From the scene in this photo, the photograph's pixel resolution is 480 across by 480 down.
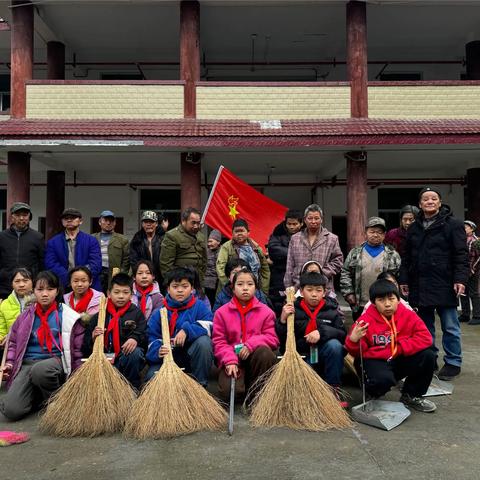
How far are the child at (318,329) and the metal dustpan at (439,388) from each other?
846 mm

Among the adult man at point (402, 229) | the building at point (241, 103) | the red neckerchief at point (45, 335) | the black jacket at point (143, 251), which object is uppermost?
the building at point (241, 103)

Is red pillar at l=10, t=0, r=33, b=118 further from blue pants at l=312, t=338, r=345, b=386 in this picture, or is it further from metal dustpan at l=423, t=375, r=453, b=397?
metal dustpan at l=423, t=375, r=453, b=397

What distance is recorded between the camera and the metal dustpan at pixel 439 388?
12.5ft

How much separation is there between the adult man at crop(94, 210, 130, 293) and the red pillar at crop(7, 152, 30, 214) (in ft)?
11.9

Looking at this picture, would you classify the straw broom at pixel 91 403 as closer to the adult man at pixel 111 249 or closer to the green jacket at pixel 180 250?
the green jacket at pixel 180 250

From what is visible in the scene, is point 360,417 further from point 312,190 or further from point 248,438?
point 312,190

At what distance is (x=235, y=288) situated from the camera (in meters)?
3.69

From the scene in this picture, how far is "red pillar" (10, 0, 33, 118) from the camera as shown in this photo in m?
8.06

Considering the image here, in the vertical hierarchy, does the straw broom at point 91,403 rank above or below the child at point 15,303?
below

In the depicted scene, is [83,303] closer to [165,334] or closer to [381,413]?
[165,334]

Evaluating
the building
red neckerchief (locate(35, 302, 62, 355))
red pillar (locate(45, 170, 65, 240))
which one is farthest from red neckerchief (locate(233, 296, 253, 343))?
red pillar (locate(45, 170, 65, 240))

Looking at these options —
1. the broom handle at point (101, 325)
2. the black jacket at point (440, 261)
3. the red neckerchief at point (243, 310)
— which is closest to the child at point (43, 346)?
the broom handle at point (101, 325)

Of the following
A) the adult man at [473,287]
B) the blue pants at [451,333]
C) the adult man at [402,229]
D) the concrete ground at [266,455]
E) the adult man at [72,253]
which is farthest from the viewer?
the adult man at [473,287]

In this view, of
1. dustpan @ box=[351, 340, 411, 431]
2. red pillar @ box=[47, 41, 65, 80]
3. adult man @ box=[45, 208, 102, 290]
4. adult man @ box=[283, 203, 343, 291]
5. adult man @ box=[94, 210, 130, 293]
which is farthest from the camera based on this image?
red pillar @ box=[47, 41, 65, 80]
